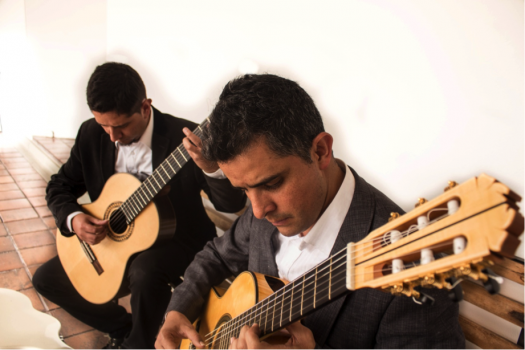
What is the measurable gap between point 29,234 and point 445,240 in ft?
11.3

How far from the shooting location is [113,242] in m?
1.79

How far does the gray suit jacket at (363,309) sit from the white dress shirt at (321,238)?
0.12 ft

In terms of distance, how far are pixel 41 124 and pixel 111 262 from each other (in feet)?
12.7

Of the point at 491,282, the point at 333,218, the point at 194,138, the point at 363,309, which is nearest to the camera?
the point at 491,282

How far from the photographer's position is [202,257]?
4.98 ft

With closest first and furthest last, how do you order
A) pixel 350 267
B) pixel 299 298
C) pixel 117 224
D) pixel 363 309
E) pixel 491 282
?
pixel 491 282 < pixel 350 267 < pixel 299 298 < pixel 363 309 < pixel 117 224

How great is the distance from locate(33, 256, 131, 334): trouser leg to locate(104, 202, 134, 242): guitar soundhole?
1.53 ft

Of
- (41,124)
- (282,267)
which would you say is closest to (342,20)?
(282,267)

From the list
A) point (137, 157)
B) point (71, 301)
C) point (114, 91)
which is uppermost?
point (114, 91)

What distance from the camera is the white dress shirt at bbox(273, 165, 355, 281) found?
1.08 metres

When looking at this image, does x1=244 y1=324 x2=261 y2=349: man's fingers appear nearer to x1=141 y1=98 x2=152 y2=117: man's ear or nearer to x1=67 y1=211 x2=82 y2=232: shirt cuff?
x1=141 y1=98 x2=152 y2=117: man's ear

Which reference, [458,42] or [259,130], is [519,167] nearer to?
[458,42]

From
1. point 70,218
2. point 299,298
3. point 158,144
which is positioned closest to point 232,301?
point 299,298

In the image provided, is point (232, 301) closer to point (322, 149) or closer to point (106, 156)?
point (322, 149)
